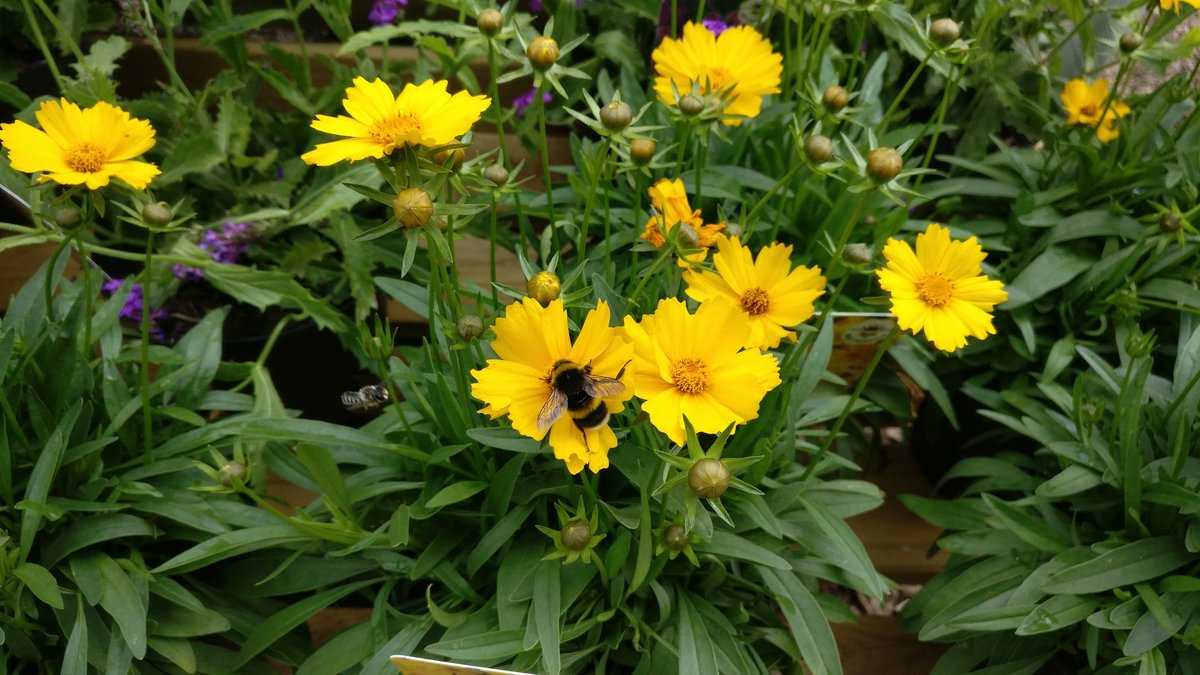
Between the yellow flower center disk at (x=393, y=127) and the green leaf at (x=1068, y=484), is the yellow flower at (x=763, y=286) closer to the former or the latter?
the yellow flower center disk at (x=393, y=127)

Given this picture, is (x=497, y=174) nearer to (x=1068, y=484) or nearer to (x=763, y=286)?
(x=763, y=286)

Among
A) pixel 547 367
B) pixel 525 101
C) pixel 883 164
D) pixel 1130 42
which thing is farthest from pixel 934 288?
pixel 525 101

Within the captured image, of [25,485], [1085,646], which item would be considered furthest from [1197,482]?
[25,485]

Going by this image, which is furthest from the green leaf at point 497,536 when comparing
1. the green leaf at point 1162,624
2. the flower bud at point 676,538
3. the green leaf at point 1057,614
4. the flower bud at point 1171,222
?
the flower bud at point 1171,222

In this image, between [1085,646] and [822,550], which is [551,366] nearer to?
[822,550]

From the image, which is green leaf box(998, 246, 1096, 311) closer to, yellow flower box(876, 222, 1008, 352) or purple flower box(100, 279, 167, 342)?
yellow flower box(876, 222, 1008, 352)
